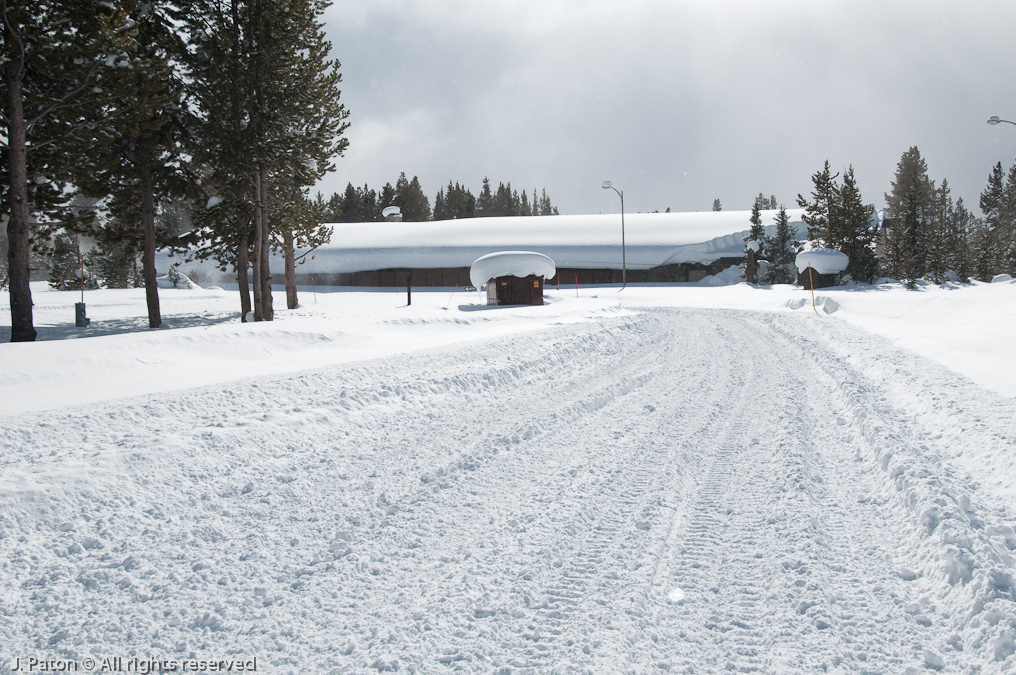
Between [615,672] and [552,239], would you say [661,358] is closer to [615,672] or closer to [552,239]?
[615,672]

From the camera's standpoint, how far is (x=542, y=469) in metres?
4.86

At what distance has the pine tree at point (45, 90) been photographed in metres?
12.7

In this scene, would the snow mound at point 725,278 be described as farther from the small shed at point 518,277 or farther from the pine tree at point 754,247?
the small shed at point 518,277

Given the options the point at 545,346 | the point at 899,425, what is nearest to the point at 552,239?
the point at 545,346

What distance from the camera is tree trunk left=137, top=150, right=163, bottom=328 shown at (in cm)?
1777

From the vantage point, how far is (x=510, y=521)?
3.85m

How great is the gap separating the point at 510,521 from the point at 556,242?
162 ft

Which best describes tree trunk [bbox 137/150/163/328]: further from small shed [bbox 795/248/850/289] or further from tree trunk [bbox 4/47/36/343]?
small shed [bbox 795/248/850/289]

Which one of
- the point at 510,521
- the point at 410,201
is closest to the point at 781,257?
the point at 510,521

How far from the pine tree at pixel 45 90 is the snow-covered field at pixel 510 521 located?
644 cm

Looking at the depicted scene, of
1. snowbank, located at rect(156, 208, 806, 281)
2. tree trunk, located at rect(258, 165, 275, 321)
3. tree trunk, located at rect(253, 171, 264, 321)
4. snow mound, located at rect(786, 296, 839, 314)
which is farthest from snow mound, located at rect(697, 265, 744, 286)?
tree trunk, located at rect(253, 171, 264, 321)

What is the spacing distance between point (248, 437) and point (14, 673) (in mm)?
3114

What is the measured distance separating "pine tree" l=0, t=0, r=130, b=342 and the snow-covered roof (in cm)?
3656

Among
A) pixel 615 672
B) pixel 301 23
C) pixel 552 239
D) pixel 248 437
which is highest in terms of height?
pixel 301 23
